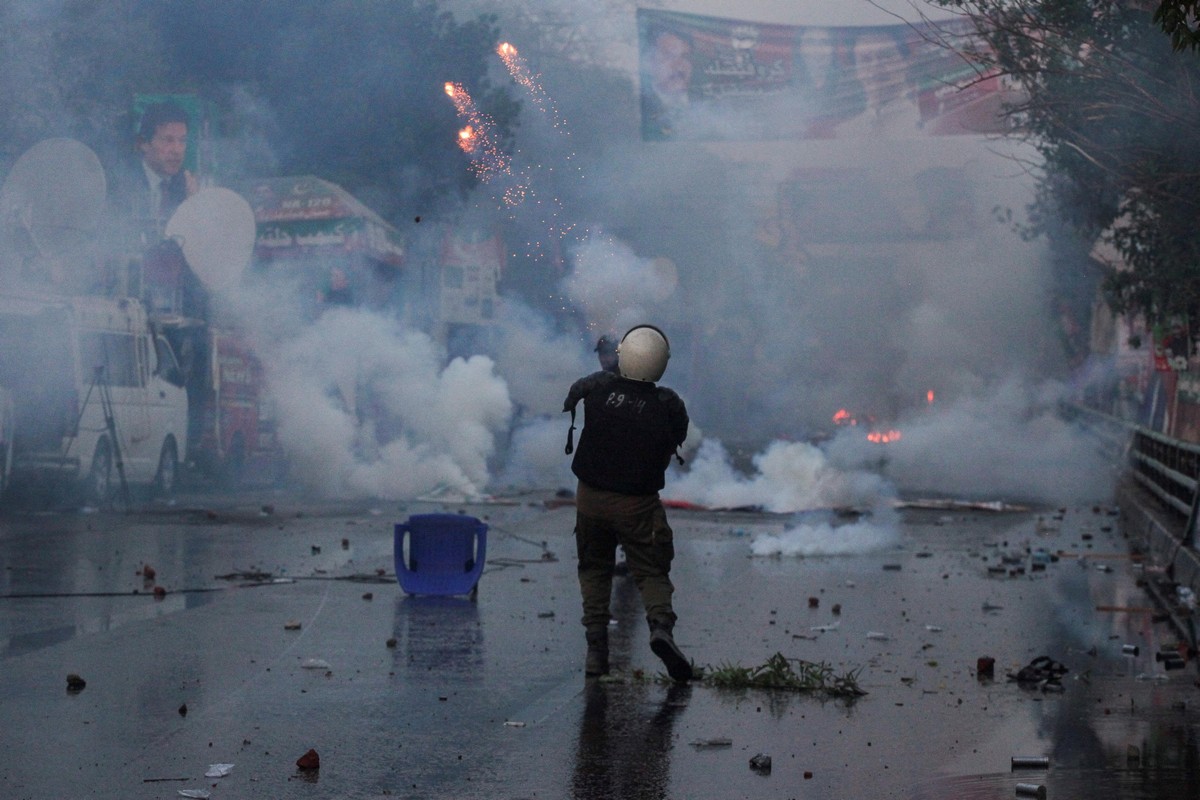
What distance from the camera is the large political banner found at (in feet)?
87.3

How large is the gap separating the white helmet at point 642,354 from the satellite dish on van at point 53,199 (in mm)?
12151

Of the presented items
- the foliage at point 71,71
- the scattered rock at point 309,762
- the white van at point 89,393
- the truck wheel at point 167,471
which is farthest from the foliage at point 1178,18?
the truck wheel at point 167,471

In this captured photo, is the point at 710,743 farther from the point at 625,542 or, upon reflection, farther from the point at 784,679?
the point at 625,542

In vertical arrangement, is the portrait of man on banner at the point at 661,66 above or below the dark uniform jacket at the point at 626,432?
above

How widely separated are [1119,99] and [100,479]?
12235 millimetres

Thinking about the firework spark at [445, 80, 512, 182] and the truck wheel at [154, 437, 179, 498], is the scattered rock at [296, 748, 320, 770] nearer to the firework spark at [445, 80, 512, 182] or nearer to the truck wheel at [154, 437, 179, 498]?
the truck wheel at [154, 437, 179, 498]

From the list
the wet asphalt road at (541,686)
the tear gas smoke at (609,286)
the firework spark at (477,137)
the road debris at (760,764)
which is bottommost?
the wet asphalt road at (541,686)

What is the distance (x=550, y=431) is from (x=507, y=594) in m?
16.5

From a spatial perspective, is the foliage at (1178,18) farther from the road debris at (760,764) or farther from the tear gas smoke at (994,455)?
the tear gas smoke at (994,455)

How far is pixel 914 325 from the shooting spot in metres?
36.4

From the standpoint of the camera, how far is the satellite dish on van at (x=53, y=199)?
17.9m

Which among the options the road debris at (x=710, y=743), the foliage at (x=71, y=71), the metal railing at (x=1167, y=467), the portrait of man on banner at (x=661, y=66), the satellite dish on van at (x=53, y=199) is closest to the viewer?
the road debris at (x=710, y=743)

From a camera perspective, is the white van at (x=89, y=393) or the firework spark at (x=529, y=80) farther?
the firework spark at (x=529, y=80)

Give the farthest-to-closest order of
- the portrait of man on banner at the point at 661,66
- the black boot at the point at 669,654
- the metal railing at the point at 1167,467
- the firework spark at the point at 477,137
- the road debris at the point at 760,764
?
the firework spark at the point at 477,137 → the portrait of man on banner at the point at 661,66 → the metal railing at the point at 1167,467 → the black boot at the point at 669,654 → the road debris at the point at 760,764
